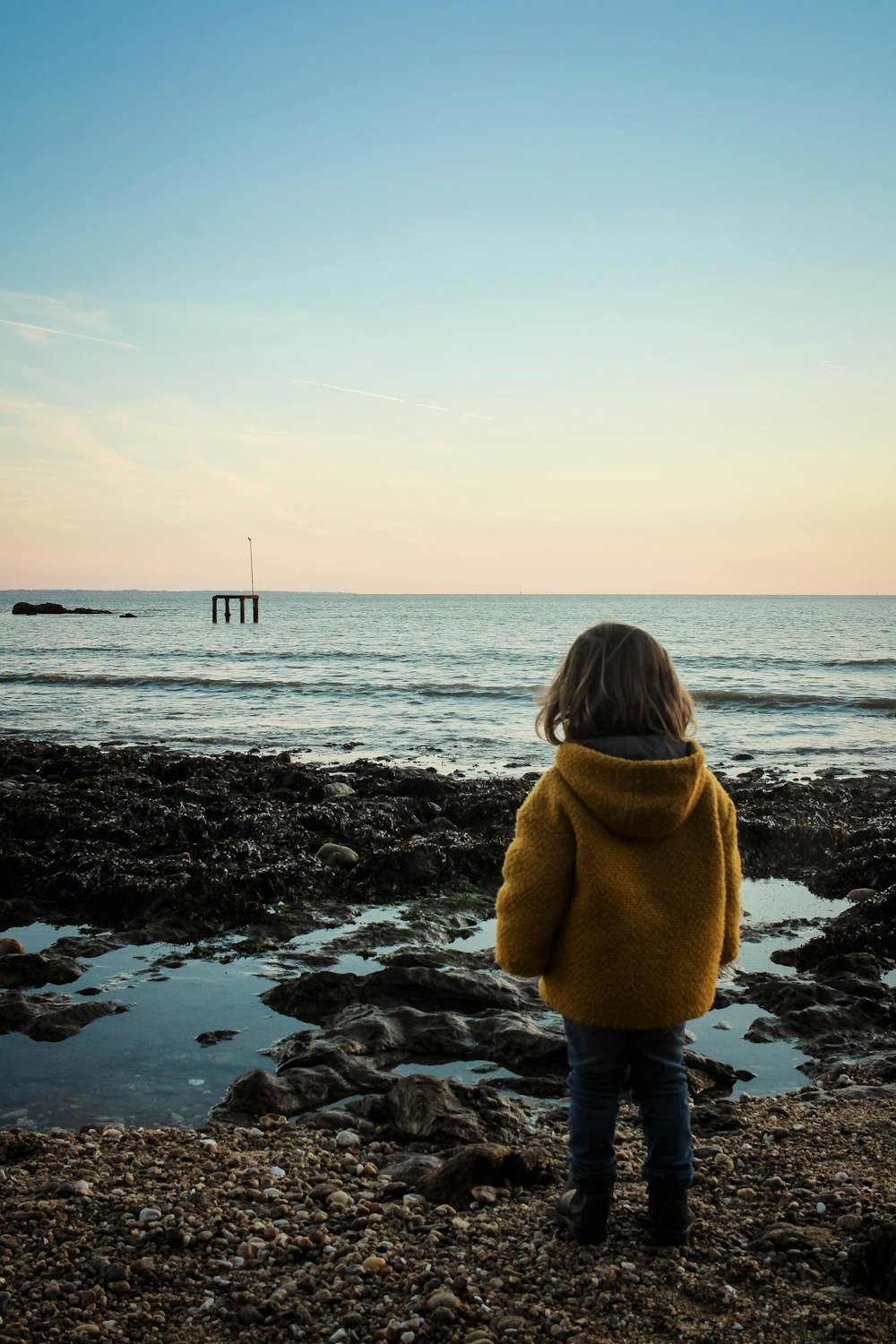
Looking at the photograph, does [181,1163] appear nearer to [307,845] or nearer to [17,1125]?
[17,1125]

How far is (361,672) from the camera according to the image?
31000mm

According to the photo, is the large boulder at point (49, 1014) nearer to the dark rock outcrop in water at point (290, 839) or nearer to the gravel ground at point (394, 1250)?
the gravel ground at point (394, 1250)

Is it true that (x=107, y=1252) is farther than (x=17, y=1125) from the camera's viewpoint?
No

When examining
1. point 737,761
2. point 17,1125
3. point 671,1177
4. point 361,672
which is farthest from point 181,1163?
point 361,672

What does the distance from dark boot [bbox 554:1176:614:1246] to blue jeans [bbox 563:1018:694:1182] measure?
0.10 ft

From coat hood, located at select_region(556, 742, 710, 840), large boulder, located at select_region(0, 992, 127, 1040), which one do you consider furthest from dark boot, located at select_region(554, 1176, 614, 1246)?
large boulder, located at select_region(0, 992, 127, 1040)

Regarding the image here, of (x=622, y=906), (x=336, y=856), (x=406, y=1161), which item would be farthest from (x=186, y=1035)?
(x=336, y=856)

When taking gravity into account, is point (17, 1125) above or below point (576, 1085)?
below

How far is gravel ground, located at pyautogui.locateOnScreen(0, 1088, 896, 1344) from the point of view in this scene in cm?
264

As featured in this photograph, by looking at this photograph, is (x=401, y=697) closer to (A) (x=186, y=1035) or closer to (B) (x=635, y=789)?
(A) (x=186, y=1035)

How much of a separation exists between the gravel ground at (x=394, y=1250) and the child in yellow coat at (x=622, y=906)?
24 cm

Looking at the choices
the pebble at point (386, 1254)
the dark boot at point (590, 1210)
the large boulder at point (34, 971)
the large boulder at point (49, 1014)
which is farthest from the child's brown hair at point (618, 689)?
the large boulder at point (34, 971)

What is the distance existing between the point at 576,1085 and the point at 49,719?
18.5 meters

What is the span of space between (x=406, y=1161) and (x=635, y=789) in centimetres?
185
